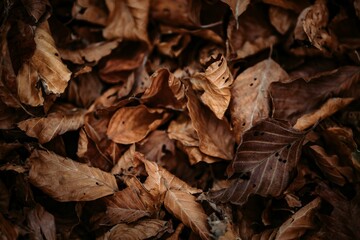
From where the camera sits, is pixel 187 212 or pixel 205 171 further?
pixel 205 171

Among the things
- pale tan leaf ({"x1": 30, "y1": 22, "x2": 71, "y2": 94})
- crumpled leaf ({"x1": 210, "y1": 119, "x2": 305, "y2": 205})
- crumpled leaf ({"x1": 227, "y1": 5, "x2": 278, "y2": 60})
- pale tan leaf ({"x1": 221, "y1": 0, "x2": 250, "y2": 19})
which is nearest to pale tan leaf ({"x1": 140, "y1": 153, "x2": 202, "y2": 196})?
crumpled leaf ({"x1": 210, "y1": 119, "x2": 305, "y2": 205})

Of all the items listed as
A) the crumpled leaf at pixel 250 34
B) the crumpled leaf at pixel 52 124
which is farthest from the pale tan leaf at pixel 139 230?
the crumpled leaf at pixel 250 34

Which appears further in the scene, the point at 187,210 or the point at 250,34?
the point at 250,34

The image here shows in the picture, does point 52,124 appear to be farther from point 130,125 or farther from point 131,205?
point 131,205

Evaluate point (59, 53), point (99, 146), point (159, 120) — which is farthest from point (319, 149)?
point (59, 53)

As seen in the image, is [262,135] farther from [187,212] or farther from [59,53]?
[59,53]

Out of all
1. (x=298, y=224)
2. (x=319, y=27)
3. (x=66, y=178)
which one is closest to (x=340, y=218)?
(x=298, y=224)
